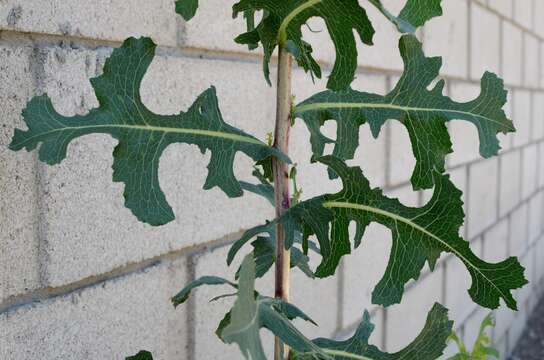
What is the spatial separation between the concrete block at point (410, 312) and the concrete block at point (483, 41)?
2.44ft

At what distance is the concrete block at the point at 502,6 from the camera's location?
278 cm

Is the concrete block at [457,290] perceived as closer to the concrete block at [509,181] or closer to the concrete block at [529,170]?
the concrete block at [509,181]

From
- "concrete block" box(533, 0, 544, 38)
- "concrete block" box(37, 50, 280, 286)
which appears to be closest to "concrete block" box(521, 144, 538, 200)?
"concrete block" box(533, 0, 544, 38)

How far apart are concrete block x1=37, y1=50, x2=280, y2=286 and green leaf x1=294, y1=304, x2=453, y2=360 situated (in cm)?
35

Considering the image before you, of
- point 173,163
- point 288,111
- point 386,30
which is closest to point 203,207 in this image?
point 173,163

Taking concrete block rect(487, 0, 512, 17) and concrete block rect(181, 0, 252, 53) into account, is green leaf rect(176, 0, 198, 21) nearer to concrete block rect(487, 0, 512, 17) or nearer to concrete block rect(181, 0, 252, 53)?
concrete block rect(181, 0, 252, 53)

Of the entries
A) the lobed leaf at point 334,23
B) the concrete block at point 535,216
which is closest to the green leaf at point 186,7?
the lobed leaf at point 334,23

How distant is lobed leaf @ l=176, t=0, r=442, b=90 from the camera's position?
0.66 meters

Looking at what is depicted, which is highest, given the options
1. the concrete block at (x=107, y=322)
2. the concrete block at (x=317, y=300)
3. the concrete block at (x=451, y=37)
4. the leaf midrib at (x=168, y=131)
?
the concrete block at (x=451, y=37)

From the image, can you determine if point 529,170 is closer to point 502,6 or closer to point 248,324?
point 502,6

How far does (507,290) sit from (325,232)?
18 cm

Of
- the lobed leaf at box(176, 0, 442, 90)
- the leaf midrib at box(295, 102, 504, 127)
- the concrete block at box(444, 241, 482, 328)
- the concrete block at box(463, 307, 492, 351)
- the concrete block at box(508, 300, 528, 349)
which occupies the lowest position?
the concrete block at box(508, 300, 528, 349)

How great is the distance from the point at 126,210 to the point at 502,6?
232 cm

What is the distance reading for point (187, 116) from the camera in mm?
703
